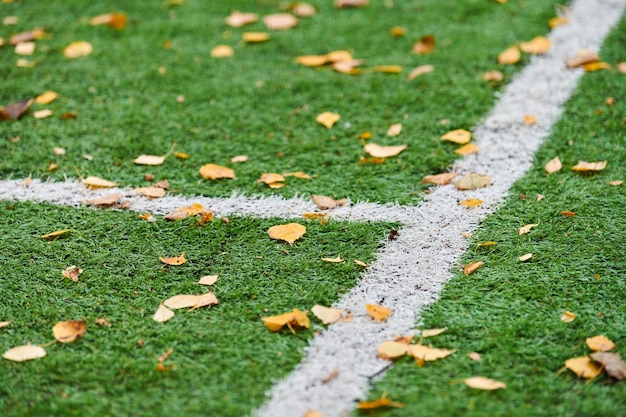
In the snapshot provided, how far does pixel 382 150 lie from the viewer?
3160 millimetres

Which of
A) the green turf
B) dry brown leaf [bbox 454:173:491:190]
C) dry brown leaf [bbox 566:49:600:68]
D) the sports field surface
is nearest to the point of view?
the green turf

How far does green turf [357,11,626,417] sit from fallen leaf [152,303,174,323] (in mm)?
687

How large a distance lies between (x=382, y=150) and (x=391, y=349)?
1.23 m

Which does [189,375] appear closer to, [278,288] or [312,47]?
[278,288]

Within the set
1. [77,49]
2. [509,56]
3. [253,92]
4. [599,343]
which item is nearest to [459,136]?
[509,56]

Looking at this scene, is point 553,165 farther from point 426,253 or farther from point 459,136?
point 426,253

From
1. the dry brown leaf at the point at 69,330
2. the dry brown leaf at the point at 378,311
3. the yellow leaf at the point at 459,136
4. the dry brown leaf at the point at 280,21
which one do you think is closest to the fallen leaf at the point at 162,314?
the dry brown leaf at the point at 69,330

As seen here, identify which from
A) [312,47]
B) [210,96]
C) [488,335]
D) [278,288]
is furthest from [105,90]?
[488,335]

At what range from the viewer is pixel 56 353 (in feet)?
6.99

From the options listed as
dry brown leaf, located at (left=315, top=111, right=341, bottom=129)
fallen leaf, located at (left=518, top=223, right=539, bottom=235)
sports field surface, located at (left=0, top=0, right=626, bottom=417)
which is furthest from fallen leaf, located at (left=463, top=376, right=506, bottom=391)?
dry brown leaf, located at (left=315, top=111, right=341, bottom=129)

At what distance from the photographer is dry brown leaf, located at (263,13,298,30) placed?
4.30 m

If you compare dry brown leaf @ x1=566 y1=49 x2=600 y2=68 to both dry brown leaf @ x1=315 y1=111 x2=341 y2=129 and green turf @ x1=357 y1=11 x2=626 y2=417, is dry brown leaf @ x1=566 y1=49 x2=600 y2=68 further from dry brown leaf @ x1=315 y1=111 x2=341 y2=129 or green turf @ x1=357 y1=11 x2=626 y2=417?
dry brown leaf @ x1=315 y1=111 x2=341 y2=129

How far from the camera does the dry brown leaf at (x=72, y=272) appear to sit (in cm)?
247

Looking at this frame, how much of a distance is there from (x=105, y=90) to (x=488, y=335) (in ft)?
7.82
